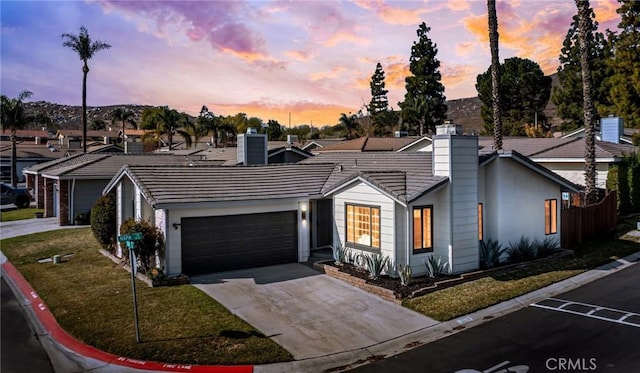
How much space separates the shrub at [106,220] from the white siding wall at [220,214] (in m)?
5.08

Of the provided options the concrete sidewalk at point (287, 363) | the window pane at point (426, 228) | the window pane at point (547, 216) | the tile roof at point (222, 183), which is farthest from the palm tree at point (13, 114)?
the window pane at point (547, 216)

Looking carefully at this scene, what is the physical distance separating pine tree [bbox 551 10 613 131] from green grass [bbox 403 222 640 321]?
37.8 metres

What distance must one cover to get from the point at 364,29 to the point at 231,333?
17692 mm

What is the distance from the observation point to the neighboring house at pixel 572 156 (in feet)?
83.5

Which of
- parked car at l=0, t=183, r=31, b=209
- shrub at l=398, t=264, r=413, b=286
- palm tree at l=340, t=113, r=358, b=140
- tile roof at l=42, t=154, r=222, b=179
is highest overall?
palm tree at l=340, t=113, r=358, b=140

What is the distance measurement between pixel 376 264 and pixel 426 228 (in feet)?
6.99

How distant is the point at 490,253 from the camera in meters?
15.4

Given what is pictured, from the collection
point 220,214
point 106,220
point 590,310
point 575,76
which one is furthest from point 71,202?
point 575,76

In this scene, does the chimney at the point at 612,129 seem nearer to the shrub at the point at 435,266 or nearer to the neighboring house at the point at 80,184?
the shrub at the point at 435,266

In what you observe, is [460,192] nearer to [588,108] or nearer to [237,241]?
[237,241]

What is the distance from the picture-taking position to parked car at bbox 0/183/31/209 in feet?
115

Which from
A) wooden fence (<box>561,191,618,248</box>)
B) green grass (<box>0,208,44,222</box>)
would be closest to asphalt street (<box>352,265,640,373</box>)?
wooden fence (<box>561,191,618,248</box>)

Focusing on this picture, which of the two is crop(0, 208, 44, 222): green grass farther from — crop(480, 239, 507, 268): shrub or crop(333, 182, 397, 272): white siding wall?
crop(480, 239, 507, 268): shrub

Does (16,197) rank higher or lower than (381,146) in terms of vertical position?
lower
